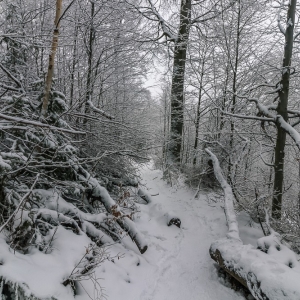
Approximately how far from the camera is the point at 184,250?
15.6 feet

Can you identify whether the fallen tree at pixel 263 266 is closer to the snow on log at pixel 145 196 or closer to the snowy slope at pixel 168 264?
the snowy slope at pixel 168 264

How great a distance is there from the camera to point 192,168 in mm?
8469

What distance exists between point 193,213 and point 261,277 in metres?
3.61

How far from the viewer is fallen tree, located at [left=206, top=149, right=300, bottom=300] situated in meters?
2.72

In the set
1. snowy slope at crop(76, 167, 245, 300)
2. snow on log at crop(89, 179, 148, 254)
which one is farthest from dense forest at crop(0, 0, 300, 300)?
snowy slope at crop(76, 167, 245, 300)

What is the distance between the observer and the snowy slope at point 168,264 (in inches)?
132

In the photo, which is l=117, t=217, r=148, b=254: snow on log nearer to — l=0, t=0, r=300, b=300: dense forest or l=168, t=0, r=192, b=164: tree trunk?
l=0, t=0, r=300, b=300: dense forest

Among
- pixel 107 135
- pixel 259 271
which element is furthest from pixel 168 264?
pixel 107 135

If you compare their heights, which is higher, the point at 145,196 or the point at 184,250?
the point at 145,196

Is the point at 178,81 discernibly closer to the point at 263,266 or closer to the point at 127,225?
the point at 127,225

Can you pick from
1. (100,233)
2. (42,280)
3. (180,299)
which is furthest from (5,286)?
(180,299)

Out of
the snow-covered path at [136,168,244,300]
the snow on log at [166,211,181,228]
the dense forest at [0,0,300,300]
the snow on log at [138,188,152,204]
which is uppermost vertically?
the dense forest at [0,0,300,300]

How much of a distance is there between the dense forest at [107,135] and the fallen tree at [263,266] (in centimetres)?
2

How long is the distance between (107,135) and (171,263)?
3.15 meters
